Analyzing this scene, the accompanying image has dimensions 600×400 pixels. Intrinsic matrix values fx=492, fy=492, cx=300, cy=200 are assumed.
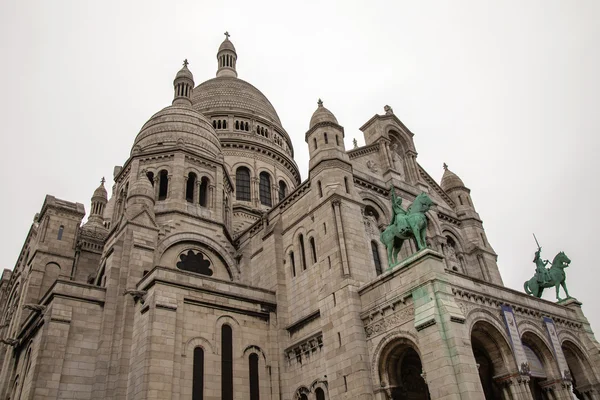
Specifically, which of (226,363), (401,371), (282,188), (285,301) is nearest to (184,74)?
(282,188)

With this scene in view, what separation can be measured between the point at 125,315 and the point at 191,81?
2475 centimetres

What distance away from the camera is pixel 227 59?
61.2m

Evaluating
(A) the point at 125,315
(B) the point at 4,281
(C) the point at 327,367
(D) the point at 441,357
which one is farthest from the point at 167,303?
(B) the point at 4,281

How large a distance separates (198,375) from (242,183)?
79.3 ft

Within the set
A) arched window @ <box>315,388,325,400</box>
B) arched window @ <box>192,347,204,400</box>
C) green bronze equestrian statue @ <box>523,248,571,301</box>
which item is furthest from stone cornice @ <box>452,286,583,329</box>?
arched window @ <box>192,347,204,400</box>

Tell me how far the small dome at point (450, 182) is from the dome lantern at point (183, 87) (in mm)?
21506

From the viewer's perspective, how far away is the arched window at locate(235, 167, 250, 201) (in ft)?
142

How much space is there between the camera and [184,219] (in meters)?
30.0

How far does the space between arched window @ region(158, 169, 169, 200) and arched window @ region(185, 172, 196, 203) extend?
1.30 meters

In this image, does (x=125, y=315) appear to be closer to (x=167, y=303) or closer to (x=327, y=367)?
(x=167, y=303)

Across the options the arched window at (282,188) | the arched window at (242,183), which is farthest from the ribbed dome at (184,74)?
the arched window at (282,188)

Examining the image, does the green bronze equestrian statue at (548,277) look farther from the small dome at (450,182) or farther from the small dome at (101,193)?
the small dome at (101,193)

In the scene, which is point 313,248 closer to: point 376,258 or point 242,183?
point 376,258

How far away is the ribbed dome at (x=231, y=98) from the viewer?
4941 cm
